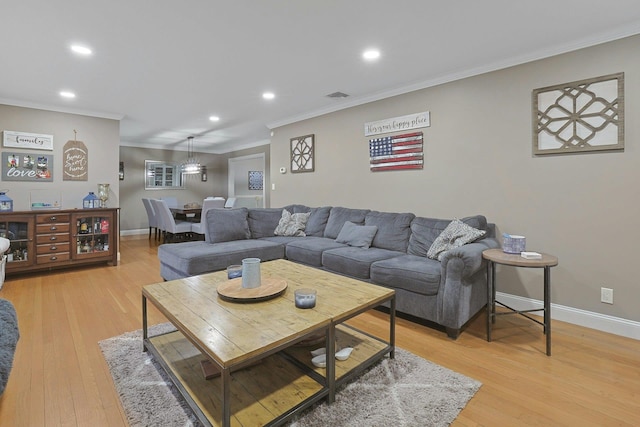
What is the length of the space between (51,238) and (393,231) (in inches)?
174

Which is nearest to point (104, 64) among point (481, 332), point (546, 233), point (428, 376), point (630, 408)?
point (428, 376)

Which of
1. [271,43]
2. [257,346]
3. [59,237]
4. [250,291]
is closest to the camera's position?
[257,346]

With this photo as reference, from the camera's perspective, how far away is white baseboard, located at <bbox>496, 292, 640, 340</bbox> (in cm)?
246

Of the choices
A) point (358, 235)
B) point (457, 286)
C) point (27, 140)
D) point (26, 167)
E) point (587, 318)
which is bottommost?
point (587, 318)

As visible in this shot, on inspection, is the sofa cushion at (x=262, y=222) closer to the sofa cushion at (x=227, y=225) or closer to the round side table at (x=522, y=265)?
the sofa cushion at (x=227, y=225)

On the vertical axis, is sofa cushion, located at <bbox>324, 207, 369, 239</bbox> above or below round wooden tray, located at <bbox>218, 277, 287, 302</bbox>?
above

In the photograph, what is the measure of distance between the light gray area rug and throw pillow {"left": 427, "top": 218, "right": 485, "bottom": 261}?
106cm

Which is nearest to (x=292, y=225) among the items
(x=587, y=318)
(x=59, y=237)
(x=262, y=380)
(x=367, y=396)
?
(x=262, y=380)

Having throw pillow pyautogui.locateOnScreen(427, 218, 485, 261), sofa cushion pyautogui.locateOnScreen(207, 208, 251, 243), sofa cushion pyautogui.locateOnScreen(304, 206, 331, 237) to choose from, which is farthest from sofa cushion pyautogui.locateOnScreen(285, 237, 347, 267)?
throw pillow pyautogui.locateOnScreen(427, 218, 485, 261)

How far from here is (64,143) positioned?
463 cm

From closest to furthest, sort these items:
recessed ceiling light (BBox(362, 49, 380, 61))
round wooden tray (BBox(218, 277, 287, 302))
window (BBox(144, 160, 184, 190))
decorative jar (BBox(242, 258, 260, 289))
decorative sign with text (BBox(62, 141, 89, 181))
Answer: round wooden tray (BBox(218, 277, 287, 302)) < decorative jar (BBox(242, 258, 260, 289)) < recessed ceiling light (BBox(362, 49, 380, 61)) < decorative sign with text (BBox(62, 141, 89, 181)) < window (BBox(144, 160, 184, 190))

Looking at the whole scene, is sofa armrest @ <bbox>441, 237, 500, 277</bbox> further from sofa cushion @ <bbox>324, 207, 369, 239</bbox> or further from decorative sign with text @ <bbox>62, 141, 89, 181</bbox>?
decorative sign with text @ <bbox>62, 141, 89, 181</bbox>

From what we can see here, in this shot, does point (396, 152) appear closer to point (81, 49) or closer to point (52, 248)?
point (81, 49)

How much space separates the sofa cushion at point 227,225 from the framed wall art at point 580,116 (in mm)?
3305
